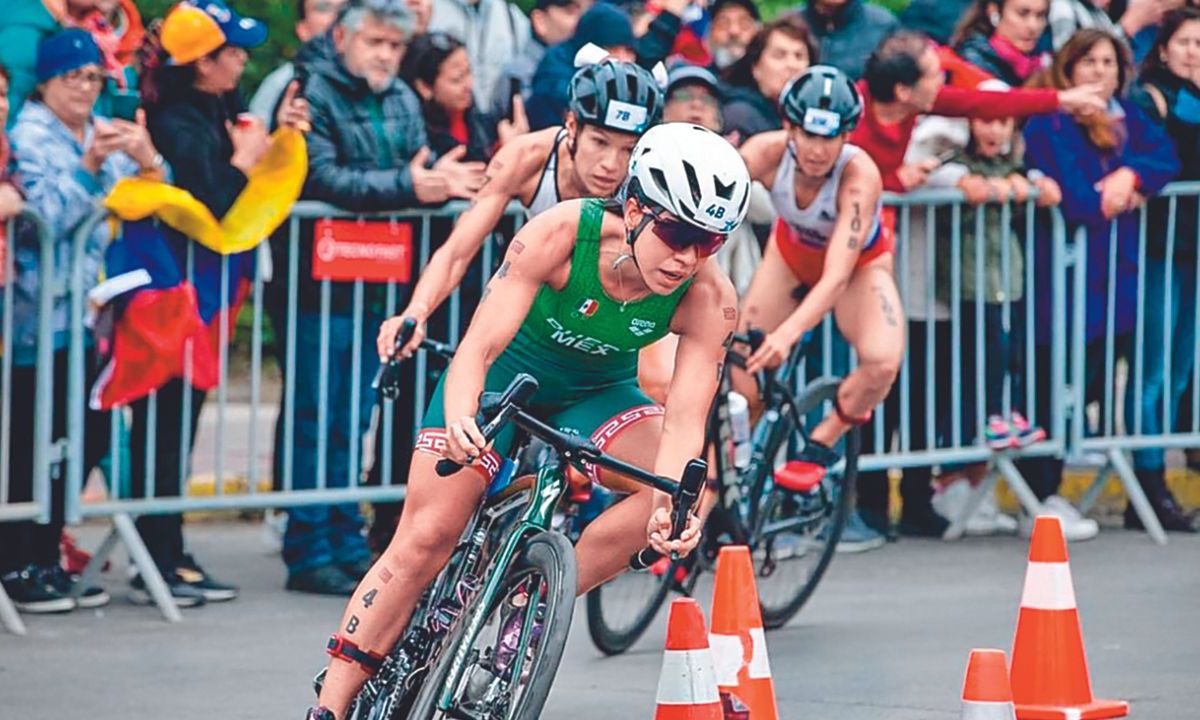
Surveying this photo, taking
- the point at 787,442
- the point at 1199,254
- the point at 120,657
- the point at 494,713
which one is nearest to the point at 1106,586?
the point at 787,442

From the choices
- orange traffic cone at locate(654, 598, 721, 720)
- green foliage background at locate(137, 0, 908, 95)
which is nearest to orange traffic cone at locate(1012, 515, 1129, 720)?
orange traffic cone at locate(654, 598, 721, 720)

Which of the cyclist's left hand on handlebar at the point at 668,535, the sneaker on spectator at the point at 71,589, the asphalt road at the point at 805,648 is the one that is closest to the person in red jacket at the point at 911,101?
the asphalt road at the point at 805,648

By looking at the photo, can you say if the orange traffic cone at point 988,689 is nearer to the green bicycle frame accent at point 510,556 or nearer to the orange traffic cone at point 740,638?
the orange traffic cone at point 740,638

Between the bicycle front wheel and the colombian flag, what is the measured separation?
3.38 meters

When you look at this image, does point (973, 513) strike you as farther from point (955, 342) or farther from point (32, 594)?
point (32, 594)

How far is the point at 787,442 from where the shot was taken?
920 centimetres

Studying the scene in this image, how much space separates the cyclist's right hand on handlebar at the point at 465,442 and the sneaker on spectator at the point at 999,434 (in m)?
5.69

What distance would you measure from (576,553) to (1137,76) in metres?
6.54

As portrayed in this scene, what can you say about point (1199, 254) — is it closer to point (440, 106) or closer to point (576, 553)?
point (440, 106)

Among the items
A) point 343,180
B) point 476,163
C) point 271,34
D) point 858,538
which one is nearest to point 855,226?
point 476,163

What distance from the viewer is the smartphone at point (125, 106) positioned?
905 centimetres

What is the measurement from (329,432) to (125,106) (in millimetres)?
1655

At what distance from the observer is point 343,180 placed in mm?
9641

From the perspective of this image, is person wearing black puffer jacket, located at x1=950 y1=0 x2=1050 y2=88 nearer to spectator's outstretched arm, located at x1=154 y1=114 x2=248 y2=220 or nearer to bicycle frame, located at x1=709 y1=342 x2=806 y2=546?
bicycle frame, located at x1=709 y1=342 x2=806 y2=546
